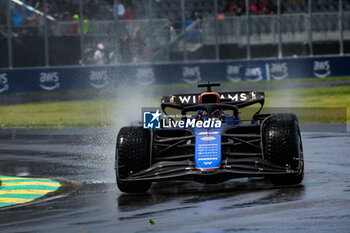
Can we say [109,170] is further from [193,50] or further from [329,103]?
[193,50]

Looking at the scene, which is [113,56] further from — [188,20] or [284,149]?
[284,149]

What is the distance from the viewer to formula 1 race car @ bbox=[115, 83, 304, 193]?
8938 millimetres

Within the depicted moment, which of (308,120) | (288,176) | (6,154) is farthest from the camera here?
(308,120)

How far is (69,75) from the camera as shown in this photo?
3162 cm

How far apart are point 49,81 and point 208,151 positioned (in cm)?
2313

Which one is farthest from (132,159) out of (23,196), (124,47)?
(124,47)

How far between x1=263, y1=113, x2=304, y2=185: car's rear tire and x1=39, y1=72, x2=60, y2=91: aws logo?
901 inches

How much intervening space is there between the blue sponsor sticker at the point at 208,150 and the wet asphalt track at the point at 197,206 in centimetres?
36

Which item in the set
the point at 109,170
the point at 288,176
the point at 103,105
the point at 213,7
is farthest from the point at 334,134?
the point at 213,7

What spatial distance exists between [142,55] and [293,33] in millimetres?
7173

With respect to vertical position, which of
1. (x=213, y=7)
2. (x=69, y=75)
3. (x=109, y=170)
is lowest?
(x=109, y=170)

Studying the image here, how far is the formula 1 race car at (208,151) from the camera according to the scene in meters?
8.94

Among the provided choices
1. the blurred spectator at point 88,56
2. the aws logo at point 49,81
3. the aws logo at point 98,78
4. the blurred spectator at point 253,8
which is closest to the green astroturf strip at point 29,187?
the blurred spectator at point 88,56

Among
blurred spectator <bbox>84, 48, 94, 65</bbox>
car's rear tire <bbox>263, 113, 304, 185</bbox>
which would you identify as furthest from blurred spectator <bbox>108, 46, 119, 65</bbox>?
car's rear tire <bbox>263, 113, 304, 185</bbox>
